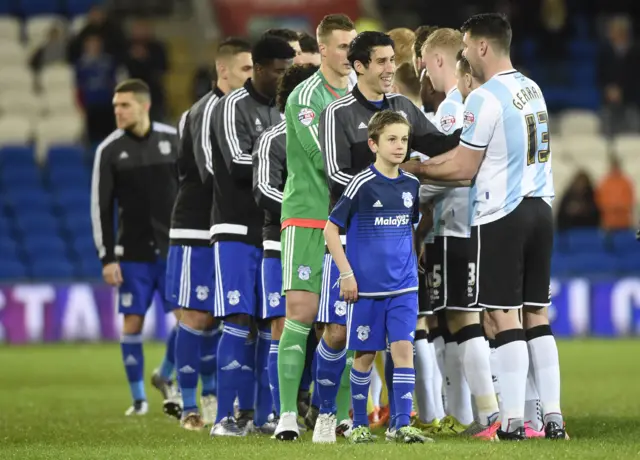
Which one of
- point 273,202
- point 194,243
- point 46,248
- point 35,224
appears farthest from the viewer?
point 35,224

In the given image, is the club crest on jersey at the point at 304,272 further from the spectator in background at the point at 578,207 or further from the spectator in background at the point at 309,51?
the spectator in background at the point at 578,207

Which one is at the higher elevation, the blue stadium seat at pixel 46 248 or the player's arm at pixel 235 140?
the player's arm at pixel 235 140

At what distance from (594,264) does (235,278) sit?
12.0 meters

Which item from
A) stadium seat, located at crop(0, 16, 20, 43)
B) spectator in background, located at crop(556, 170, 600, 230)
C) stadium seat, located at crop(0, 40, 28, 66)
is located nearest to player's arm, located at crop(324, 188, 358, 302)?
spectator in background, located at crop(556, 170, 600, 230)

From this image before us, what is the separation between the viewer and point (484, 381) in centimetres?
870

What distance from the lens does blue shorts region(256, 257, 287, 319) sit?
9.02m

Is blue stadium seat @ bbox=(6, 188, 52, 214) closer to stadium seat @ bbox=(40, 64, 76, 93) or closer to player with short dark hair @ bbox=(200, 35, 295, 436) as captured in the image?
stadium seat @ bbox=(40, 64, 76, 93)

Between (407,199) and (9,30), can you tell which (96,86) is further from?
(407,199)

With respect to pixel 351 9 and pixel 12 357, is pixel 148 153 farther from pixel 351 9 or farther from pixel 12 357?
pixel 351 9

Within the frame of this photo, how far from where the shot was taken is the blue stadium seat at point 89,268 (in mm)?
19453

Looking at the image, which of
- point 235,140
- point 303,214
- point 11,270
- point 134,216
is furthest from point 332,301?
point 11,270

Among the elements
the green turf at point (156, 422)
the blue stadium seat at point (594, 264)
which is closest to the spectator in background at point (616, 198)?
the blue stadium seat at point (594, 264)

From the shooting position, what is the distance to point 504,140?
839cm

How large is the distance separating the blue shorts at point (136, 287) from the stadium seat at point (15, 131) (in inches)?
408
